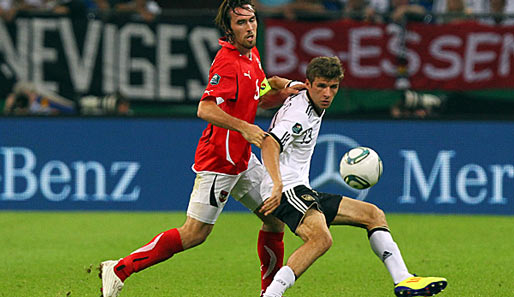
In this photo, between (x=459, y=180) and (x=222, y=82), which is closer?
(x=222, y=82)

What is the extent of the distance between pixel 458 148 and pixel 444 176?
440 millimetres

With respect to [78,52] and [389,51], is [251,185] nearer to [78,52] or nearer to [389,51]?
[389,51]

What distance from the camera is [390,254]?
589 centimetres

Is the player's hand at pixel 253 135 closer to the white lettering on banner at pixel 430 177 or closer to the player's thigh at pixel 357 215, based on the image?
the player's thigh at pixel 357 215

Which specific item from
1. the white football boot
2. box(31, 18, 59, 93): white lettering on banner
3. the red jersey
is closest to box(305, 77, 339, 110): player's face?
the red jersey

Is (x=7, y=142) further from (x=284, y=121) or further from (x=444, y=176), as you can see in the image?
(x=284, y=121)

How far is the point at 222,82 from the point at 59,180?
634cm

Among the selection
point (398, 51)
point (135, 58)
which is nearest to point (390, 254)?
point (398, 51)

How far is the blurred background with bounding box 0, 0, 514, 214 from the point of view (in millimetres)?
11680

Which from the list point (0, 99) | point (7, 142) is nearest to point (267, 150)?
point (7, 142)

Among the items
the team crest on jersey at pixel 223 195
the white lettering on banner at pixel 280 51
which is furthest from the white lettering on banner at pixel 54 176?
the team crest on jersey at pixel 223 195

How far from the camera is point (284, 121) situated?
19.6 feet

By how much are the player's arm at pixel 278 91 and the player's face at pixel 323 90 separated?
0.94 feet

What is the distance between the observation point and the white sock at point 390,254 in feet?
19.1
